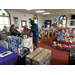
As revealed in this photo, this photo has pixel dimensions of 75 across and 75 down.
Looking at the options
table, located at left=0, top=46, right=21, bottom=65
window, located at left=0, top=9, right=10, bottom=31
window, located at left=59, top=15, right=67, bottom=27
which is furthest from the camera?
window, located at left=59, top=15, right=67, bottom=27

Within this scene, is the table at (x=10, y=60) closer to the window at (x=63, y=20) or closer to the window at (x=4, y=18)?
the window at (x=4, y=18)

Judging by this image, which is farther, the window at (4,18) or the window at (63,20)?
the window at (63,20)

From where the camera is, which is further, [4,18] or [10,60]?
[4,18]

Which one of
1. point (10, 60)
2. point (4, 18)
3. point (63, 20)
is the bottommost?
point (10, 60)

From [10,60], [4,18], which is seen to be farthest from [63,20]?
[10,60]

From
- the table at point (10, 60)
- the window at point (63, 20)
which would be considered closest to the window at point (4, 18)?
the table at point (10, 60)

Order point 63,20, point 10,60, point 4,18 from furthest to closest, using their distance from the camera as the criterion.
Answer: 1. point 63,20
2. point 4,18
3. point 10,60

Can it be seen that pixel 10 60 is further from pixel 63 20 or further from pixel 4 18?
pixel 63 20

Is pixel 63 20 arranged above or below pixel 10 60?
above

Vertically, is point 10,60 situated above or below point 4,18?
below

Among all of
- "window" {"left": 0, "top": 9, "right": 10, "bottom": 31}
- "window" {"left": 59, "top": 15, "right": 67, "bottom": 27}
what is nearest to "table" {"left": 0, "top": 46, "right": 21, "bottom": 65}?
"window" {"left": 0, "top": 9, "right": 10, "bottom": 31}

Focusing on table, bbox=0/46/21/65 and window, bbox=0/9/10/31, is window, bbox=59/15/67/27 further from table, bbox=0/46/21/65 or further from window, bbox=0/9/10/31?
table, bbox=0/46/21/65

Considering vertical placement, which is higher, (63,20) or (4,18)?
(63,20)

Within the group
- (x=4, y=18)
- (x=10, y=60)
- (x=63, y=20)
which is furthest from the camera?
(x=63, y=20)
